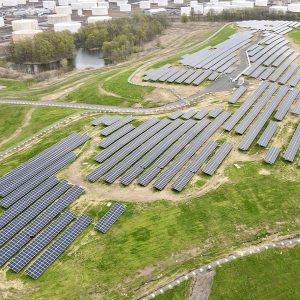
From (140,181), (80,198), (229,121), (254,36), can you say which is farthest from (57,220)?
(254,36)

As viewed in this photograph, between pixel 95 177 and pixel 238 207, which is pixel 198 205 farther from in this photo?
pixel 95 177

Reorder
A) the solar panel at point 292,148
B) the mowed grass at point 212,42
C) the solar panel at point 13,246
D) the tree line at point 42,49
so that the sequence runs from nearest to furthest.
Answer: the solar panel at point 13,246, the solar panel at point 292,148, the mowed grass at point 212,42, the tree line at point 42,49

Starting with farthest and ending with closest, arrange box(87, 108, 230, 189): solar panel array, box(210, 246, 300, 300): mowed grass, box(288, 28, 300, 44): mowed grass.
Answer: box(288, 28, 300, 44): mowed grass
box(87, 108, 230, 189): solar panel array
box(210, 246, 300, 300): mowed grass

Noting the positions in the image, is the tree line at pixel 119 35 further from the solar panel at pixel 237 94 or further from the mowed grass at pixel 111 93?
the solar panel at pixel 237 94

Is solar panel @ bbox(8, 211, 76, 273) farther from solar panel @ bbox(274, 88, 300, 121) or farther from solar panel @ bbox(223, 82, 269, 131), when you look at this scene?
solar panel @ bbox(274, 88, 300, 121)

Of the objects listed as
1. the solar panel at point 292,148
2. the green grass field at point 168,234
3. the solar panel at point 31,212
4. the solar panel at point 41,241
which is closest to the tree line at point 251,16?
the solar panel at point 292,148

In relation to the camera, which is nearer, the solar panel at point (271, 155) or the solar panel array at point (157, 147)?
the solar panel array at point (157, 147)

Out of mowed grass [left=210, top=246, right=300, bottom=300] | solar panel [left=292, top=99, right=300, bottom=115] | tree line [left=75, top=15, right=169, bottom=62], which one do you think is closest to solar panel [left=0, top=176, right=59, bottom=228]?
mowed grass [left=210, top=246, right=300, bottom=300]
